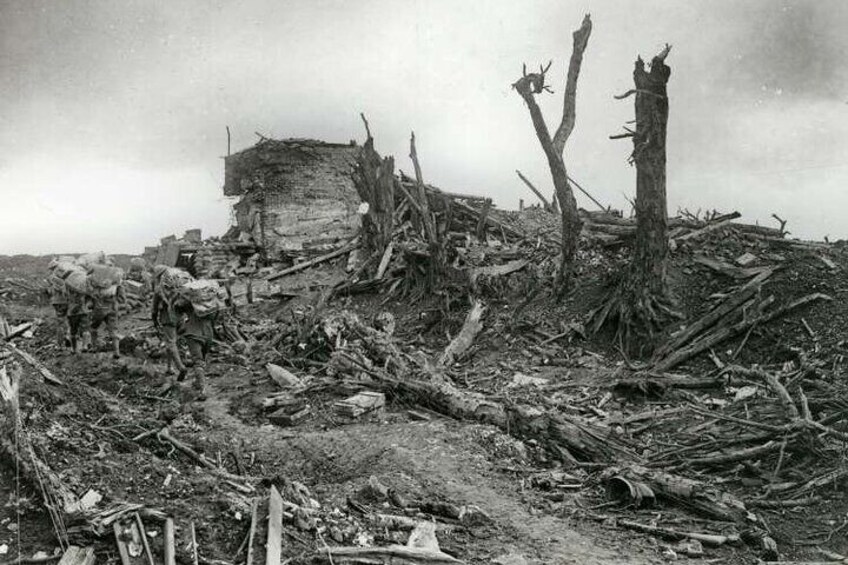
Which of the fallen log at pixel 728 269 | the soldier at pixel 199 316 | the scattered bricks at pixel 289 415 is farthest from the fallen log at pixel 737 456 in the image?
the soldier at pixel 199 316

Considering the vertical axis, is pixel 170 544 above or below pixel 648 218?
below

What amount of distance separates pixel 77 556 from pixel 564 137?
11.0 m

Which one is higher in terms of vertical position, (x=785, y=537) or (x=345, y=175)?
(x=345, y=175)

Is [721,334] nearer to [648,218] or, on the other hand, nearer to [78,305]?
[648,218]

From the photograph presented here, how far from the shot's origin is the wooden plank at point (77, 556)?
341 cm

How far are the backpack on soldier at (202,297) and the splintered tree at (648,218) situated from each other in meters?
6.44

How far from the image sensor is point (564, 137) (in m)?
12.4

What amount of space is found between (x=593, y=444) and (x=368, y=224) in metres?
10.9

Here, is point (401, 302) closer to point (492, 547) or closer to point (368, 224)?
point (368, 224)

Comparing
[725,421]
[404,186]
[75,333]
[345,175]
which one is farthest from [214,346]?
[345,175]

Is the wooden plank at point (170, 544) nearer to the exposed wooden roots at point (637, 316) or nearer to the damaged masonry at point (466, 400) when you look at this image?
the damaged masonry at point (466, 400)

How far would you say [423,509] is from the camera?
Result: 5020 mm

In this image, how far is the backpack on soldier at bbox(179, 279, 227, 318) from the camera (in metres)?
8.96

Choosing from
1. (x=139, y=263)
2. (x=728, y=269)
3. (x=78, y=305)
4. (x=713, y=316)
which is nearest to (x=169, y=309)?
(x=78, y=305)
